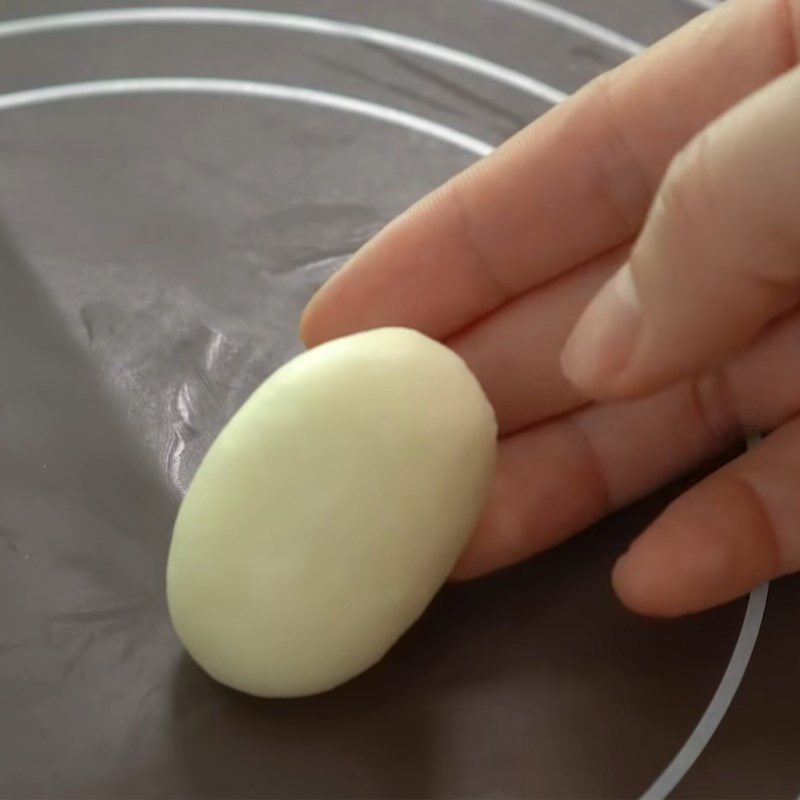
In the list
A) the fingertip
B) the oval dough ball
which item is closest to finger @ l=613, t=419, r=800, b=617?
the fingertip

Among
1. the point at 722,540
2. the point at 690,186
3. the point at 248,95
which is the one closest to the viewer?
the point at 690,186

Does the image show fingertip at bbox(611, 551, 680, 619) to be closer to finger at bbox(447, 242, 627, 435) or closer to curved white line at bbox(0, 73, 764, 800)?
finger at bbox(447, 242, 627, 435)

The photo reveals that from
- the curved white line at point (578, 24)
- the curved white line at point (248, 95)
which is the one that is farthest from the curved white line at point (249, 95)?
the curved white line at point (578, 24)

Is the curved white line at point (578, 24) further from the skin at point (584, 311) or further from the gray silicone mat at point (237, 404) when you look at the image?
the skin at point (584, 311)

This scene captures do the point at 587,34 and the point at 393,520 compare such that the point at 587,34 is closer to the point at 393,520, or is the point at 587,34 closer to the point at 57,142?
the point at 57,142

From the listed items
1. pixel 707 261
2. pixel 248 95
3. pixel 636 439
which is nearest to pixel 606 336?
pixel 707 261

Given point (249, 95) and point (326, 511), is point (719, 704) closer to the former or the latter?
point (326, 511)
